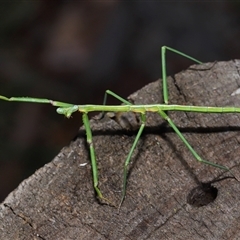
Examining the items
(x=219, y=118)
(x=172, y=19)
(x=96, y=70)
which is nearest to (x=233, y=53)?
(x=172, y=19)

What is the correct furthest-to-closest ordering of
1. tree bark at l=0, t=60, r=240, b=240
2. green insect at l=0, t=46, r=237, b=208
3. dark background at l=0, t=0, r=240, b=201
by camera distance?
dark background at l=0, t=0, r=240, b=201 → green insect at l=0, t=46, r=237, b=208 → tree bark at l=0, t=60, r=240, b=240

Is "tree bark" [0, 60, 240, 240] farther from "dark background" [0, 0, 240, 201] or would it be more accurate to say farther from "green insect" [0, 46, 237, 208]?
"dark background" [0, 0, 240, 201]

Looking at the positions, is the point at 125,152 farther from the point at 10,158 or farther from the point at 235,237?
the point at 10,158

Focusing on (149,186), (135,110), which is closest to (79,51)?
(135,110)

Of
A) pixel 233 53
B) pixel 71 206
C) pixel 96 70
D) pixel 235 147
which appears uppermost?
pixel 96 70

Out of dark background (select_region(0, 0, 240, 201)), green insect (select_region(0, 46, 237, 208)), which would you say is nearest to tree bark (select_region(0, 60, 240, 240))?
green insect (select_region(0, 46, 237, 208))

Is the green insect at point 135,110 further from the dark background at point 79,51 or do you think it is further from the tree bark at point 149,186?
the dark background at point 79,51
